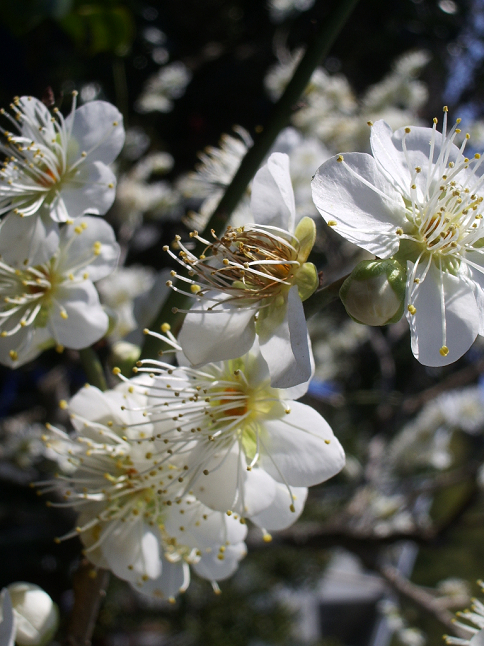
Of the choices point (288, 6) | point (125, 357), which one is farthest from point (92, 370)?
point (288, 6)

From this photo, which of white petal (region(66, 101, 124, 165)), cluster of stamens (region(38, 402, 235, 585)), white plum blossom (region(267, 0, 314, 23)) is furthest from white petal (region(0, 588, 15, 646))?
white plum blossom (region(267, 0, 314, 23))

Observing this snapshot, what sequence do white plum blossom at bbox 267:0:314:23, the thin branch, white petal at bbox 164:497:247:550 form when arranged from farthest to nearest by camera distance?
white plum blossom at bbox 267:0:314:23, the thin branch, white petal at bbox 164:497:247:550

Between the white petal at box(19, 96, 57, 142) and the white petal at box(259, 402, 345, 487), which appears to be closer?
the white petal at box(259, 402, 345, 487)

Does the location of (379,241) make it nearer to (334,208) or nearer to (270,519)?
(334,208)

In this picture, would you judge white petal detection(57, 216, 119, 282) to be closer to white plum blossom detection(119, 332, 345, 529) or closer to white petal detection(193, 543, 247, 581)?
white plum blossom detection(119, 332, 345, 529)

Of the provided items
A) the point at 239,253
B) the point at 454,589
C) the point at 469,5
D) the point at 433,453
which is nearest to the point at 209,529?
the point at 239,253

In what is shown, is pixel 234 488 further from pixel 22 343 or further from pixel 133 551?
pixel 22 343

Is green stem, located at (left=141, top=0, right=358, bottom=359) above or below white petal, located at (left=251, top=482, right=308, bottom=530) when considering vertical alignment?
above
